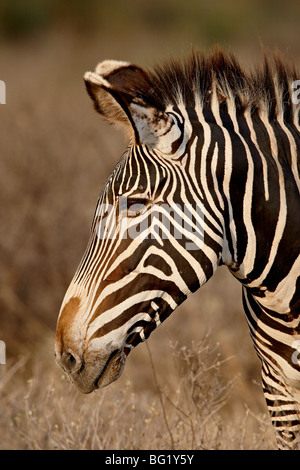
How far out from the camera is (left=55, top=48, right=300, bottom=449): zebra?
272 centimetres

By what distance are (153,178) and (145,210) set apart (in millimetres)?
134

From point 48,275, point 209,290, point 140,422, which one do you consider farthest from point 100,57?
point 140,422

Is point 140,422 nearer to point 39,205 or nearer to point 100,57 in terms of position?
point 39,205

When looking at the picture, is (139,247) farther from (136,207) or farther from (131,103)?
(131,103)

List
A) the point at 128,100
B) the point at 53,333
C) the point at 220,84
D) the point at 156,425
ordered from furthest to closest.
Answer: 1. the point at 53,333
2. the point at 156,425
3. the point at 220,84
4. the point at 128,100

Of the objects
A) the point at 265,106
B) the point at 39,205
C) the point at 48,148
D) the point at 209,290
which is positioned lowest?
the point at 209,290

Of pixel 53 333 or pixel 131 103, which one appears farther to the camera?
pixel 53 333

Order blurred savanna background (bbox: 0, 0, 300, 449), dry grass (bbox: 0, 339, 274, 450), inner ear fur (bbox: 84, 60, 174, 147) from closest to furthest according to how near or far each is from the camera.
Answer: inner ear fur (bbox: 84, 60, 174, 147)
dry grass (bbox: 0, 339, 274, 450)
blurred savanna background (bbox: 0, 0, 300, 449)

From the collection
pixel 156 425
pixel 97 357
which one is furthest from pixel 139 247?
pixel 156 425

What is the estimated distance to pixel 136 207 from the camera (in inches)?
107

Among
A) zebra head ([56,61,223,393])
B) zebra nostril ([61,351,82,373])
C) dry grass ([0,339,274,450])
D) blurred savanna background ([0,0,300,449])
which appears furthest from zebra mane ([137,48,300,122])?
dry grass ([0,339,274,450])

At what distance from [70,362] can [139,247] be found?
0.53m

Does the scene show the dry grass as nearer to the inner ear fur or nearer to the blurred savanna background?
the blurred savanna background

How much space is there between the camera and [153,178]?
9.03 feet
